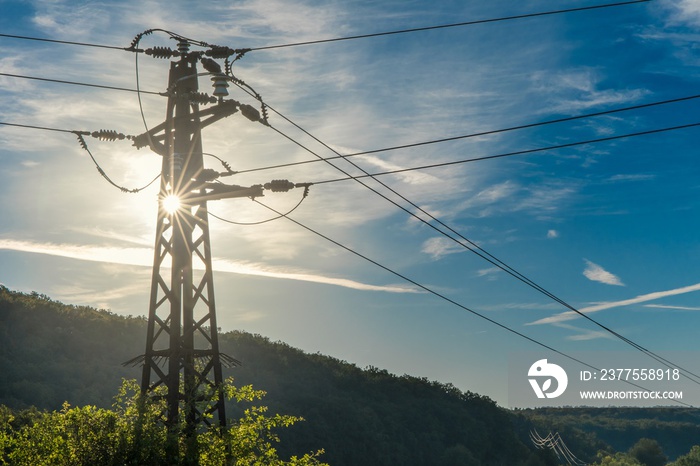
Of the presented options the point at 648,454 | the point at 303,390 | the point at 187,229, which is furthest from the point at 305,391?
the point at 187,229

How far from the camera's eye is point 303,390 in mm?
112688

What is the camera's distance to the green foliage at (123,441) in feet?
59.6

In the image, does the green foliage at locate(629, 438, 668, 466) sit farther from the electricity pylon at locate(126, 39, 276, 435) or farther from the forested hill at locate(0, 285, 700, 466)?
the electricity pylon at locate(126, 39, 276, 435)

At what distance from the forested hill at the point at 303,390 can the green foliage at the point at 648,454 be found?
2961 centimetres

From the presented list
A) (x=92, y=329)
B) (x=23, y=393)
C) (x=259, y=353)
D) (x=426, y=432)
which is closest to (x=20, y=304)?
(x=92, y=329)

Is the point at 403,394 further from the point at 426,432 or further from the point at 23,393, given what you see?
the point at 23,393

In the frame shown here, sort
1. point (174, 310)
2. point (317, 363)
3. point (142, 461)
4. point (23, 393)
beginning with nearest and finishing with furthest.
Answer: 1. point (142, 461)
2. point (174, 310)
3. point (23, 393)
4. point (317, 363)

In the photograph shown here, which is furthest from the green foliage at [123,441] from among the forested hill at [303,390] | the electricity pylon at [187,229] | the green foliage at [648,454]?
the green foliage at [648,454]

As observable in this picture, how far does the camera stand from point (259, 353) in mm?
116688

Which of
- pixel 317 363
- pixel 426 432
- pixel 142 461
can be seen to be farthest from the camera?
pixel 317 363

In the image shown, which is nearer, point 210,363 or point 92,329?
point 210,363

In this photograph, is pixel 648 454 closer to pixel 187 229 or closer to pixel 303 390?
pixel 303 390

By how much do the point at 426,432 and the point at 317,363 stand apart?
22.1 meters

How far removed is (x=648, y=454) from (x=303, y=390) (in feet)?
280
